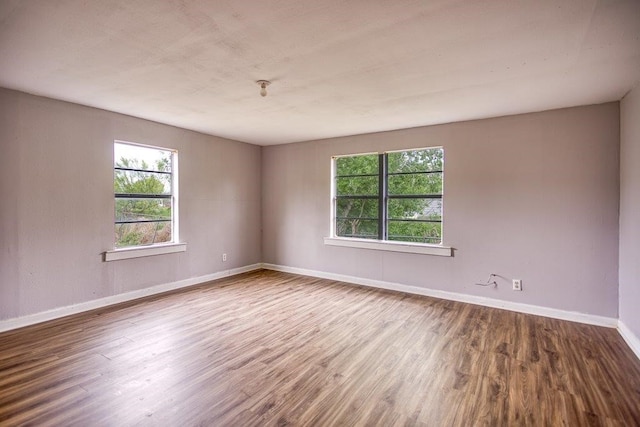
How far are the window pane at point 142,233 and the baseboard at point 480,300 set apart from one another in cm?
236

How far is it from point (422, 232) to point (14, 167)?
4.92 meters

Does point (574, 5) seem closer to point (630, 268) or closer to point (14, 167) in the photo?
point (630, 268)

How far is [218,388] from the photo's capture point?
2.22m

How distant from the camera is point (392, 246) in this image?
476 centimetres

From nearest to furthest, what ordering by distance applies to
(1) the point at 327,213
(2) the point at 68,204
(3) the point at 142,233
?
(2) the point at 68,204, (3) the point at 142,233, (1) the point at 327,213

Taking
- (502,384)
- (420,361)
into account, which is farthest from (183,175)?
(502,384)

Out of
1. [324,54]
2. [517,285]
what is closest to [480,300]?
[517,285]

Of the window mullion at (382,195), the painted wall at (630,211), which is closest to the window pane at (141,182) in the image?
the window mullion at (382,195)

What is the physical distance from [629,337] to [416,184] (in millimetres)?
2789

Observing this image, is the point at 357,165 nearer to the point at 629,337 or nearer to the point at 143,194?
the point at 143,194

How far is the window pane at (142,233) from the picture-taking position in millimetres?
4133

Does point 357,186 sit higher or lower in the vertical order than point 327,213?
higher

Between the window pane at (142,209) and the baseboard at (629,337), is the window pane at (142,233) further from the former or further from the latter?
the baseboard at (629,337)

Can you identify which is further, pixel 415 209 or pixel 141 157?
pixel 415 209
